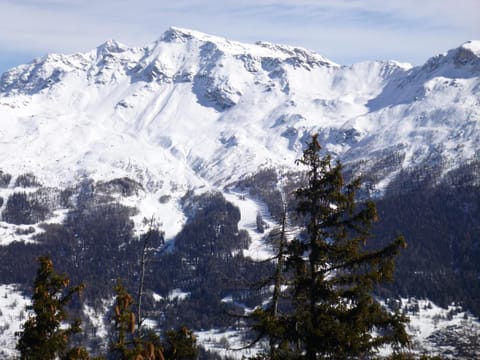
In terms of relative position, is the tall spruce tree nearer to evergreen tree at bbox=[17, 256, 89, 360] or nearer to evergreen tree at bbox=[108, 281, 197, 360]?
evergreen tree at bbox=[108, 281, 197, 360]

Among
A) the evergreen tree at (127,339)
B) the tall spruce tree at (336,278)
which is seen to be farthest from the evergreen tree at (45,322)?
the tall spruce tree at (336,278)

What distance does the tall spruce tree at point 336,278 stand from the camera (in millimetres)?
26500

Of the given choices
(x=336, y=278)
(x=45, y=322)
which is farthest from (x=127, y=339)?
(x=336, y=278)

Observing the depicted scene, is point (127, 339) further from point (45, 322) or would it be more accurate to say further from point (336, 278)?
point (336, 278)

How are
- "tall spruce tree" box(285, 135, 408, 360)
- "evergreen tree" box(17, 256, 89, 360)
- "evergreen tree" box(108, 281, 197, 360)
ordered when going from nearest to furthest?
"tall spruce tree" box(285, 135, 408, 360) → "evergreen tree" box(108, 281, 197, 360) → "evergreen tree" box(17, 256, 89, 360)

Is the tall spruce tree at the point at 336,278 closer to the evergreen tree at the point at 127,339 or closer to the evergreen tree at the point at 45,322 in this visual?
the evergreen tree at the point at 127,339

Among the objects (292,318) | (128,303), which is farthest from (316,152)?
(128,303)

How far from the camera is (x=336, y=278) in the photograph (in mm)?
27328

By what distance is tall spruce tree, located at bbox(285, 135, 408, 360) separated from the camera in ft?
86.9

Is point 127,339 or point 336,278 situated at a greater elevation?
point 336,278

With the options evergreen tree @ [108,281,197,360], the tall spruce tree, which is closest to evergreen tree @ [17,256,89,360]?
evergreen tree @ [108,281,197,360]

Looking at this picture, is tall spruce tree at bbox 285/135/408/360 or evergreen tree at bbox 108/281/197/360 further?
evergreen tree at bbox 108/281/197/360

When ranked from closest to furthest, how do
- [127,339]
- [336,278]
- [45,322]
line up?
[336,278] → [127,339] → [45,322]

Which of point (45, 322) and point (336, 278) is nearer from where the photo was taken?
point (336, 278)
